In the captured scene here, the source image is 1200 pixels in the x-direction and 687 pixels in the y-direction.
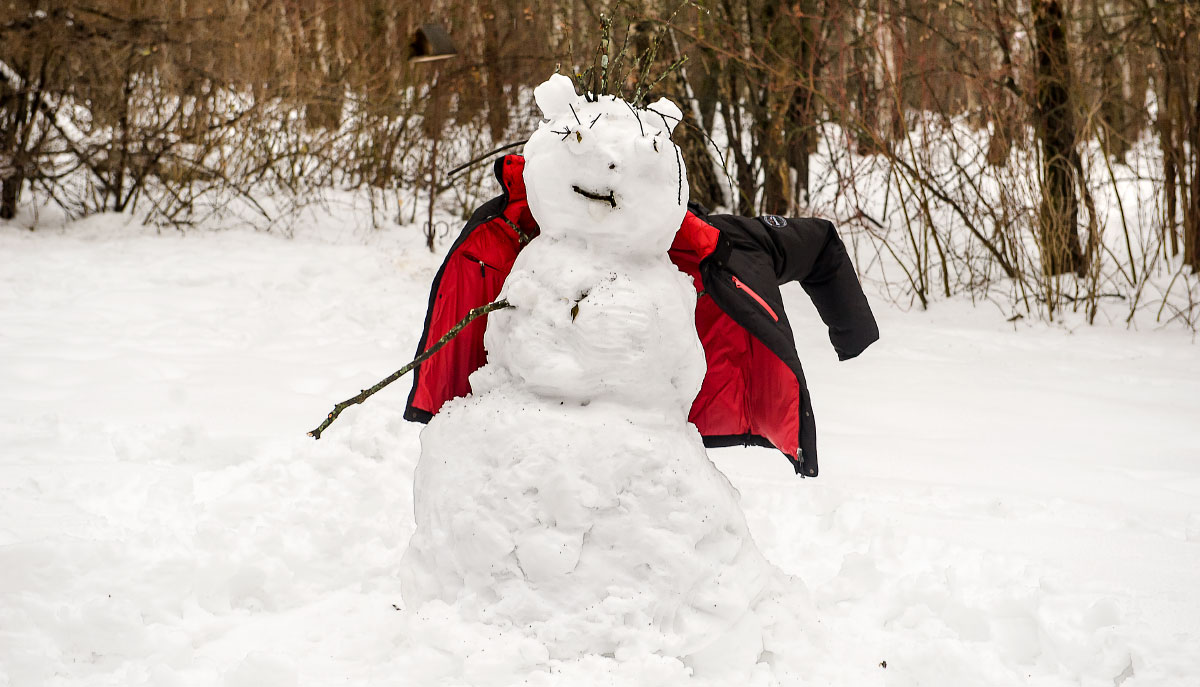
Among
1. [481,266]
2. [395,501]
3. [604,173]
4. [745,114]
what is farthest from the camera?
[745,114]

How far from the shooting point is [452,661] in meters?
2.05

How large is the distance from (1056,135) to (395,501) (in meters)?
5.13

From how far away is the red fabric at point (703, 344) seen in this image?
7.70 feet

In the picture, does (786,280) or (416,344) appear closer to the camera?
(786,280)

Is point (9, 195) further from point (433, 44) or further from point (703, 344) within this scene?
point (703, 344)

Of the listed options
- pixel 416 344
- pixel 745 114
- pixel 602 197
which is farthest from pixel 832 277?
pixel 745 114

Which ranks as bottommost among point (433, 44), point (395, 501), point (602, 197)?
point (395, 501)

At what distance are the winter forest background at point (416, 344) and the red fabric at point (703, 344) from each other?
49cm

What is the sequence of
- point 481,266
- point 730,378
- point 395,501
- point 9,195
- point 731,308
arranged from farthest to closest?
point 9,195, point 395,501, point 730,378, point 481,266, point 731,308

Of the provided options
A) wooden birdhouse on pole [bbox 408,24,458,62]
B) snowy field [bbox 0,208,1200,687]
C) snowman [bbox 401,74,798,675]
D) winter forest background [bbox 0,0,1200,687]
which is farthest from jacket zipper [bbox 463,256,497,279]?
wooden birdhouse on pole [bbox 408,24,458,62]

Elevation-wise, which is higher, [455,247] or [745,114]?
[745,114]

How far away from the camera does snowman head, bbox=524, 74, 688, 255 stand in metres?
2.09

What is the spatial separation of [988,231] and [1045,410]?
305 centimetres

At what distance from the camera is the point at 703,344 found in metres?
2.52
